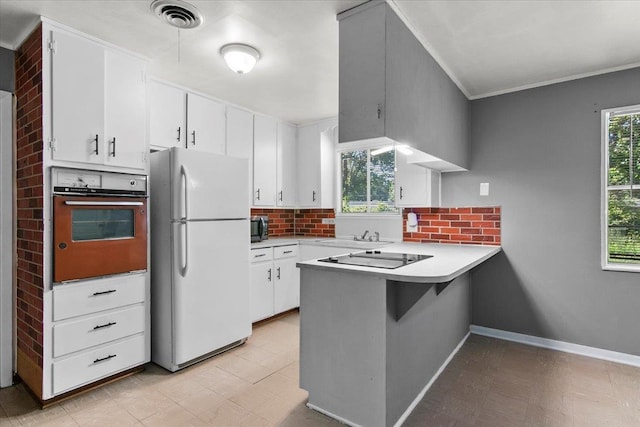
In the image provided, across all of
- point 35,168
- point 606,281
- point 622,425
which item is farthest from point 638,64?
point 35,168

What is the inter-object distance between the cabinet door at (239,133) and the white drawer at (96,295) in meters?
1.62

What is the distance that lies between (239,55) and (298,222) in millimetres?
2873

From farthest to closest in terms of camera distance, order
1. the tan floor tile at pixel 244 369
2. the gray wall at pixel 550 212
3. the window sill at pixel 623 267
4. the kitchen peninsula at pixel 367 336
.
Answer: the gray wall at pixel 550 212 → the window sill at pixel 623 267 → the tan floor tile at pixel 244 369 → the kitchen peninsula at pixel 367 336

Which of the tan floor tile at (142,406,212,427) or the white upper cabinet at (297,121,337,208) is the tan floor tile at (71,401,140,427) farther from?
the white upper cabinet at (297,121,337,208)

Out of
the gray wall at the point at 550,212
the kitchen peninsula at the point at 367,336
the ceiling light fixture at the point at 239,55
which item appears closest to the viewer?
the kitchen peninsula at the point at 367,336

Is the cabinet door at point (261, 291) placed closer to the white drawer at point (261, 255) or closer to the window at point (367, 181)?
the white drawer at point (261, 255)

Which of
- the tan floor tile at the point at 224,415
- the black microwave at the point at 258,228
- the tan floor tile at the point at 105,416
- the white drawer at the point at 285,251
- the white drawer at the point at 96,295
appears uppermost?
the black microwave at the point at 258,228

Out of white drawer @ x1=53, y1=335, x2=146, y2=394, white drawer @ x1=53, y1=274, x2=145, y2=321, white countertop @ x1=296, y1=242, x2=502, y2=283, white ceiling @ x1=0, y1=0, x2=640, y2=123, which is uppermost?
white ceiling @ x1=0, y1=0, x2=640, y2=123

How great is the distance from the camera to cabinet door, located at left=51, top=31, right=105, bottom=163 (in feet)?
7.14

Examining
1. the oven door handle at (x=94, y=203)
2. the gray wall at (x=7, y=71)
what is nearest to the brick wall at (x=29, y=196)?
the gray wall at (x=7, y=71)

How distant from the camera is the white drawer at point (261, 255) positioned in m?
3.58

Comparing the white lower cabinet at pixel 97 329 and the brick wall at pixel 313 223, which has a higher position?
the brick wall at pixel 313 223

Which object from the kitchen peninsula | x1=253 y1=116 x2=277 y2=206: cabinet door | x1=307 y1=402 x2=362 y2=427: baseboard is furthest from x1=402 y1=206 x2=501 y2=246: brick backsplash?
x1=307 y1=402 x2=362 y2=427: baseboard

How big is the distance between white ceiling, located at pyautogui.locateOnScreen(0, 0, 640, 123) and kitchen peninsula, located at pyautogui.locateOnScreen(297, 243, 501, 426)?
1.49 m
